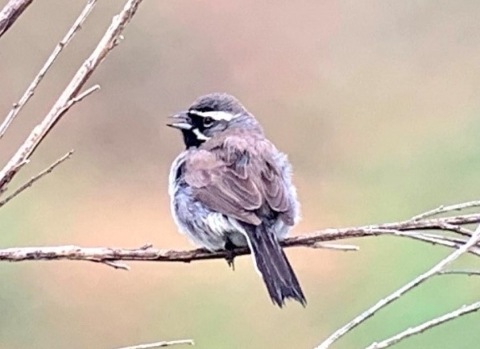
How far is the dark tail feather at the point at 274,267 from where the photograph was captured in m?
3.67

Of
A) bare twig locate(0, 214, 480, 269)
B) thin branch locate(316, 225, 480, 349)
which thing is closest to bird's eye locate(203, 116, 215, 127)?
bare twig locate(0, 214, 480, 269)

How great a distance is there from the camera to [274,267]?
382 centimetres

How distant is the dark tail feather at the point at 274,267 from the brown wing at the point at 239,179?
0.09 m

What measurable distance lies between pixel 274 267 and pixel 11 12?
165 centimetres

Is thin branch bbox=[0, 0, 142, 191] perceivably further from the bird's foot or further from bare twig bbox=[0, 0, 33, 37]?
the bird's foot

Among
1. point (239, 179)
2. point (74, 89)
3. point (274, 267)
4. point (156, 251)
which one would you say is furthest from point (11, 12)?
point (239, 179)

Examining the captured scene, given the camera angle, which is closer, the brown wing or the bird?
the bird

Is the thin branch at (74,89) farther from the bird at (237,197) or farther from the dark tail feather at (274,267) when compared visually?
the bird at (237,197)

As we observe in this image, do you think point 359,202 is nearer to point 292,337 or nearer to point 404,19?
point 292,337

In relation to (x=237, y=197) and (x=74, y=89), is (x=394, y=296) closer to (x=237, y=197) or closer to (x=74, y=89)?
(x=74, y=89)

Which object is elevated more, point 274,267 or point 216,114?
point 216,114

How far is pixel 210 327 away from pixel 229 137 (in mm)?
4561

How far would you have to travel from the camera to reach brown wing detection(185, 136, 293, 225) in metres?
4.31

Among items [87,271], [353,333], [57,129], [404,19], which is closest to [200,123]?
[353,333]
